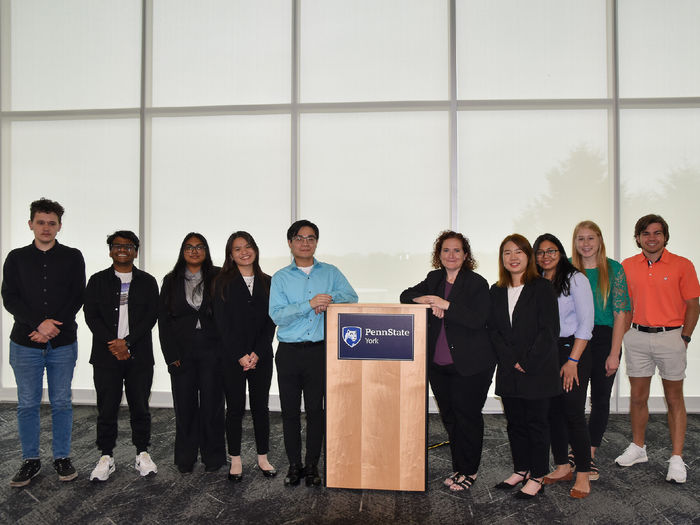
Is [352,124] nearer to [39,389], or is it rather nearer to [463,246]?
[463,246]

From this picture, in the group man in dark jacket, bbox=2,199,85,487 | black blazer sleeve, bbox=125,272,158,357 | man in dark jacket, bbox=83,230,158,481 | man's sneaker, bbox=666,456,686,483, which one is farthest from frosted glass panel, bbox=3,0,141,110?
man's sneaker, bbox=666,456,686,483

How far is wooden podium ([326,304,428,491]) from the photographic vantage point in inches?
102

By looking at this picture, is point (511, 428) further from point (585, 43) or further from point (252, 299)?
point (585, 43)

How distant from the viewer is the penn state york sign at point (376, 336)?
2580 millimetres

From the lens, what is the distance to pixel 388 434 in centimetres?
262

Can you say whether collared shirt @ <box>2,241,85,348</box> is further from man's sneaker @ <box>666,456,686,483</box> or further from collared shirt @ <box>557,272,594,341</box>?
man's sneaker @ <box>666,456,686,483</box>

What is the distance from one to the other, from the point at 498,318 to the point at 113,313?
8.31 feet

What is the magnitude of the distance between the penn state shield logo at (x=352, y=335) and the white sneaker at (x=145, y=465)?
171 cm

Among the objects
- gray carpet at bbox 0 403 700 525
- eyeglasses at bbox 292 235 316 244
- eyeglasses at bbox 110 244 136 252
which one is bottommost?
gray carpet at bbox 0 403 700 525

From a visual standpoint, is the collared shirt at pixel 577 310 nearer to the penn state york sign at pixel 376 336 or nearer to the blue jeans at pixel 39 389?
the penn state york sign at pixel 376 336

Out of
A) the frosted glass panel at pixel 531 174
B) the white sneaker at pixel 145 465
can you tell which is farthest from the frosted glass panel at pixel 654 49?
the white sneaker at pixel 145 465

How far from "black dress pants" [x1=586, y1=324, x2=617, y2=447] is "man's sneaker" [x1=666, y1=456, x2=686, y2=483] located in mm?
435

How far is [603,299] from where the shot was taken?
290 centimetres

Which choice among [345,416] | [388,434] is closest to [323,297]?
[345,416]
